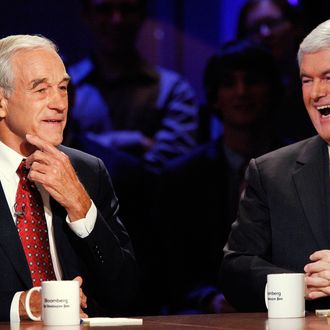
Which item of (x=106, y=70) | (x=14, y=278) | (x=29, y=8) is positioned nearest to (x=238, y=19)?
(x=106, y=70)

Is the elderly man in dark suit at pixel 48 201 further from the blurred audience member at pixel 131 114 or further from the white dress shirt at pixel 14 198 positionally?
the blurred audience member at pixel 131 114

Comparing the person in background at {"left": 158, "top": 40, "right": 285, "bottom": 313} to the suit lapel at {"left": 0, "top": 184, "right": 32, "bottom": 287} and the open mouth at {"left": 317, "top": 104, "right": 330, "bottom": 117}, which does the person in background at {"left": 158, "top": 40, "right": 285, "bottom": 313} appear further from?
the suit lapel at {"left": 0, "top": 184, "right": 32, "bottom": 287}

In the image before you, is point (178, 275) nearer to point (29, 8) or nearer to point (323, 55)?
point (29, 8)

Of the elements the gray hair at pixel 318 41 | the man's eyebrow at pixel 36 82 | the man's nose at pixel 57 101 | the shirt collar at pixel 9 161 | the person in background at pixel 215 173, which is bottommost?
the person in background at pixel 215 173

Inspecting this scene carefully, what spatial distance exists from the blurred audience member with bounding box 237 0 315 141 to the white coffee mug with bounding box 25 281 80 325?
2.56 m

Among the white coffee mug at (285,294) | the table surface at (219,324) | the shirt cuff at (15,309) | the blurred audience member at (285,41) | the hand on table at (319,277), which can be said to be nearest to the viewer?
the table surface at (219,324)

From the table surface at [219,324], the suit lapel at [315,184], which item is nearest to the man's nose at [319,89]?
the suit lapel at [315,184]

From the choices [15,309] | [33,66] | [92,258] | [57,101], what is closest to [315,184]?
[92,258]

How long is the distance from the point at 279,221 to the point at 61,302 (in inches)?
42.6

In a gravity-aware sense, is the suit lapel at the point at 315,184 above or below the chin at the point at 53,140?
below

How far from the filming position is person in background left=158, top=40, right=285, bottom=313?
4504mm

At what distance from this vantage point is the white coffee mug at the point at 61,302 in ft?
7.25

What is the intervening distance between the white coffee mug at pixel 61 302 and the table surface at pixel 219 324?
0.11 ft

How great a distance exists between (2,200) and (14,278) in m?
0.26
